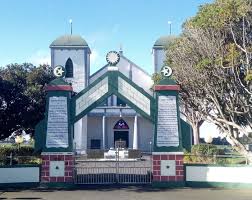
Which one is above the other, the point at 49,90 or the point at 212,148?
the point at 49,90

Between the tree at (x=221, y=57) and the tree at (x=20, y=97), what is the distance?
10.7m

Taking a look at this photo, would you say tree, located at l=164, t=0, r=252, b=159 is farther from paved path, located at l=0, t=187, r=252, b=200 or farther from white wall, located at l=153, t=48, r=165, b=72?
white wall, located at l=153, t=48, r=165, b=72

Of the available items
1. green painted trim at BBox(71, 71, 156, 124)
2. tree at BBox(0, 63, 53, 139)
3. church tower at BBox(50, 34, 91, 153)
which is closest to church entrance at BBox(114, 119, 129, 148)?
church tower at BBox(50, 34, 91, 153)

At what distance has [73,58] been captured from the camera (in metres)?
44.8

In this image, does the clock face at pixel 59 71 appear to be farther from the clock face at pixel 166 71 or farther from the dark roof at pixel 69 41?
the dark roof at pixel 69 41

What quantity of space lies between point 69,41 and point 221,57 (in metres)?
28.6

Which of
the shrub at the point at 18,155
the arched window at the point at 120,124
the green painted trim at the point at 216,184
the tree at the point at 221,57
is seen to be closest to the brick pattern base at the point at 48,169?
the shrub at the point at 18,155

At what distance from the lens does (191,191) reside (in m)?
16.6

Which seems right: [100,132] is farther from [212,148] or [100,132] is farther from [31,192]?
[31,192]

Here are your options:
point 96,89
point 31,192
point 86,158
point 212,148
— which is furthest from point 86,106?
→ point 86,158

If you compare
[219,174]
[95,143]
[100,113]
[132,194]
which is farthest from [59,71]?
[95,143]

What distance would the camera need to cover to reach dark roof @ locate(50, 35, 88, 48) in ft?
147

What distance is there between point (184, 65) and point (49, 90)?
8019 mm

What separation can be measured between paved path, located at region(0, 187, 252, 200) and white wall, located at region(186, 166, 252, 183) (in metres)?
0.78
